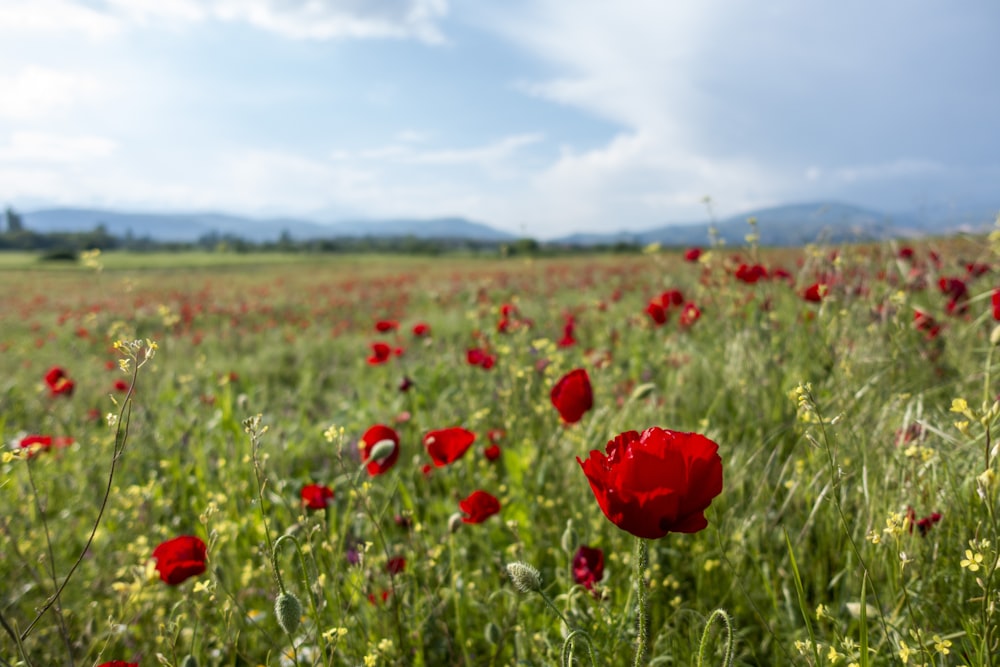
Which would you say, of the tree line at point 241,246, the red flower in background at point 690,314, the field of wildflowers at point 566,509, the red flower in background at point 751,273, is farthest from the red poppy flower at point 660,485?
the tree line at point 241,246

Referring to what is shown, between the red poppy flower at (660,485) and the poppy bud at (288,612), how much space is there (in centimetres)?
63

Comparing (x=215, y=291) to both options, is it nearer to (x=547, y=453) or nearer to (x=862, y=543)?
(x=547, y=453)

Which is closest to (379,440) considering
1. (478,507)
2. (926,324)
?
(478,507)

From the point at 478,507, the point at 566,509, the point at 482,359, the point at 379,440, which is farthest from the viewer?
the point at 482,359

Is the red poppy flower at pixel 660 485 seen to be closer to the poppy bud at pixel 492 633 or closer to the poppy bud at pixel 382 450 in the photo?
the poppy bud at pixel 382 450

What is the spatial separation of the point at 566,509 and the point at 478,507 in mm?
745

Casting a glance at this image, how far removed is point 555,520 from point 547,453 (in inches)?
11.6

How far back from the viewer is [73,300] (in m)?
14.6

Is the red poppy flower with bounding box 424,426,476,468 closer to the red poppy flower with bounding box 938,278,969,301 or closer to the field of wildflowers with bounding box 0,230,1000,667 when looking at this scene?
the field of wildflowers with bounding box 0,230,1000,667

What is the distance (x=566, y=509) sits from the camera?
2.30m

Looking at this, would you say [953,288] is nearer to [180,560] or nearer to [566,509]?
[566,509]

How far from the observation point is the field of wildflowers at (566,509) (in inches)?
45.7

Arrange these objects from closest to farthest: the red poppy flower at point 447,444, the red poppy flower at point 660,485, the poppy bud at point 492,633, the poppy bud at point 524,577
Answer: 1. the red poppy flower at point 660,485
2. the poppy bud at point 524,577
3. the poppy bud at point 492,633
4. the red poppy flower at point 447,444

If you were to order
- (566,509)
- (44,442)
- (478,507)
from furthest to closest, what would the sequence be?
(44,442) < (566,509) < (478,507)
